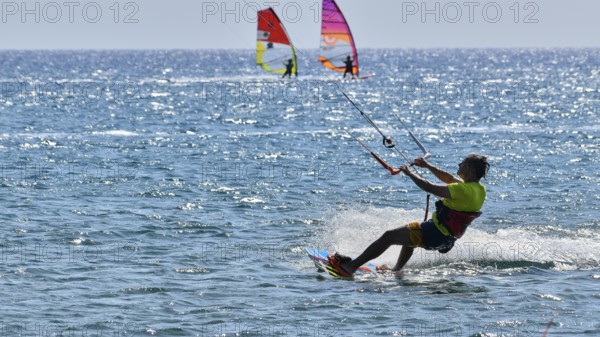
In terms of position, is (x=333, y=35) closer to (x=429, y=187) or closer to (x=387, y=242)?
(x=387, y=242)

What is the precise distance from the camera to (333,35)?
29859 mm

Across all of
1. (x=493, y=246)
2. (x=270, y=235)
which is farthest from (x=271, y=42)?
(x=493, y=246)

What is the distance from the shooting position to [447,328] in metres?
11.6

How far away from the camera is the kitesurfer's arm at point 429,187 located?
1255 centimetres

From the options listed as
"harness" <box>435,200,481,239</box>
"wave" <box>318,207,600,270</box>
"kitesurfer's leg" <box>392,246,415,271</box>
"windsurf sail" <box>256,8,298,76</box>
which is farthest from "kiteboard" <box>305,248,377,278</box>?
"windsurf sail" <box>256,8,298,76</box>

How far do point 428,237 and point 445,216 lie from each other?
0.36m

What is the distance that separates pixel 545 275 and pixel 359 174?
39.9ft

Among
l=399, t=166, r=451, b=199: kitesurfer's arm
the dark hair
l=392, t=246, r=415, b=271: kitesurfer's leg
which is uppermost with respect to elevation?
the dark hair

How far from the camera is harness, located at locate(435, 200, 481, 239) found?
13.3 meters

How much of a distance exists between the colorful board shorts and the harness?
0.41ft

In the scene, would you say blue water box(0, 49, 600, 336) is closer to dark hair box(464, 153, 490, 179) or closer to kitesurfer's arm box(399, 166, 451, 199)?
kitesurfer's arm box(399, 166, 451, 199)

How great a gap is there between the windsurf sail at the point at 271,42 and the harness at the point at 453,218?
13.8 metres

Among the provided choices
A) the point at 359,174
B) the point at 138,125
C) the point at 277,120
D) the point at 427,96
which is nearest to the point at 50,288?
the point at 359,174

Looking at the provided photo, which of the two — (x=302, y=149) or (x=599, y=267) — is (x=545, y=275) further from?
(x=302, y=149)
